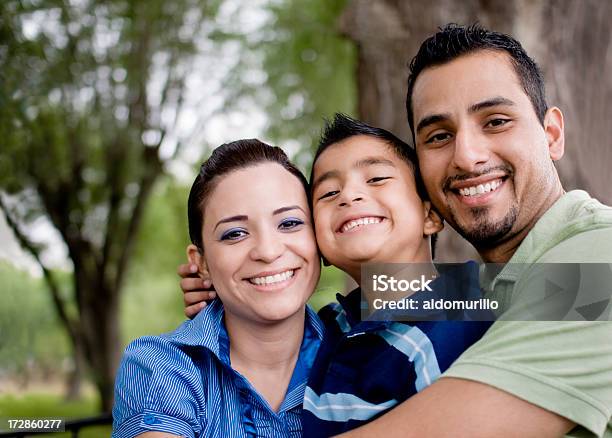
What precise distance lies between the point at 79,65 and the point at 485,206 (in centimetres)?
715

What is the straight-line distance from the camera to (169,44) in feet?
29.7

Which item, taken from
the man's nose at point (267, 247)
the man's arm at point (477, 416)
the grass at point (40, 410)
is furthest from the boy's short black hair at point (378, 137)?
the grass at point (40, 410)

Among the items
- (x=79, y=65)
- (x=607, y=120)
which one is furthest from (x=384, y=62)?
(x=79, y=65)

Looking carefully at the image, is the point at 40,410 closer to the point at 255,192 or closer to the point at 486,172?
the point at 255,192

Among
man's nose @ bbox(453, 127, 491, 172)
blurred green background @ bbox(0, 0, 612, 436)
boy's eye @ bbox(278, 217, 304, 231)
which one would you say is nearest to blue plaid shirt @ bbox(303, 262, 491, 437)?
boy's eye @ bbox(278, 217, 304, 231)

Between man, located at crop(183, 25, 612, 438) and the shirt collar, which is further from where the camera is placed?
the shirt collar

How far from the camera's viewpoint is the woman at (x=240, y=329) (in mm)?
1836

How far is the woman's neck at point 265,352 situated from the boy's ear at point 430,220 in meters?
0.49

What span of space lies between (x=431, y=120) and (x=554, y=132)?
44 cm

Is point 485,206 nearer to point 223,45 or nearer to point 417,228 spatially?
point 417,228

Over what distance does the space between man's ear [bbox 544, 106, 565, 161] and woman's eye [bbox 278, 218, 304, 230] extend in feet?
2.75

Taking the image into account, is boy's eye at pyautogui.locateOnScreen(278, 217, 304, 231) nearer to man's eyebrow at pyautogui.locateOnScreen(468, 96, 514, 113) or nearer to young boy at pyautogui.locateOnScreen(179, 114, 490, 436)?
young boy at pyautogui.locateOnScreen(179, 114, 490, 436)

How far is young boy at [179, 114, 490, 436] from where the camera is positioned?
1.76 meters

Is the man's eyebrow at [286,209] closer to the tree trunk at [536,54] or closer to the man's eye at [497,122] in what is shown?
the man's eye at [497,122]
